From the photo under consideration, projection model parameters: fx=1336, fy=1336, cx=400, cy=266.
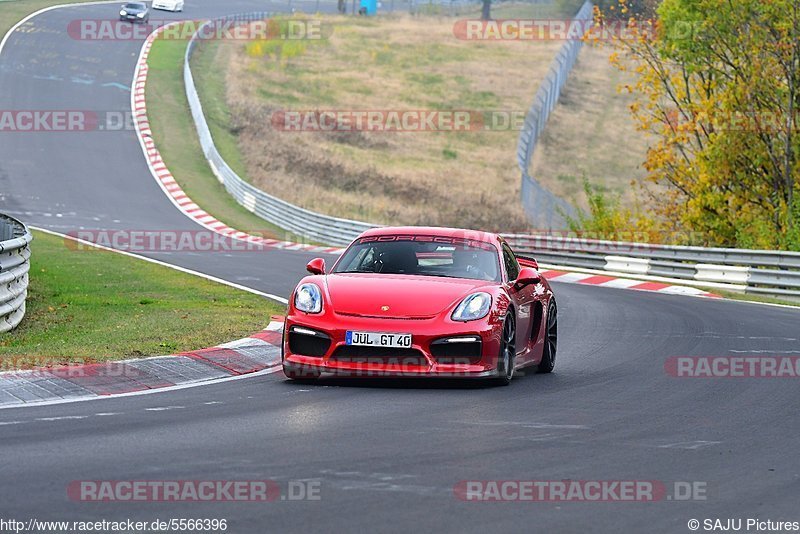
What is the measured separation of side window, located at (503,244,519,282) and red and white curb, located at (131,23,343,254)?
758 inches

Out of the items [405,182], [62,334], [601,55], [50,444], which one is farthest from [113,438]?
[601,55]

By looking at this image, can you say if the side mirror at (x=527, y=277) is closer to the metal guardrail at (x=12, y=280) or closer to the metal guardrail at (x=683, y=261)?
the metal guardrail at (x=12, y=280)

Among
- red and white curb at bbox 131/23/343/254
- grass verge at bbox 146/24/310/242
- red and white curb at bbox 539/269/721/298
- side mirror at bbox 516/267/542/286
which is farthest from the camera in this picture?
grass verge at bbox 146/24/310/242

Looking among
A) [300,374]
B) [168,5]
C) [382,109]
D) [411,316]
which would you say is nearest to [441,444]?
[411,316]

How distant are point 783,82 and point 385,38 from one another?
54356 mm

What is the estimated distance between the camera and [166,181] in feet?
138

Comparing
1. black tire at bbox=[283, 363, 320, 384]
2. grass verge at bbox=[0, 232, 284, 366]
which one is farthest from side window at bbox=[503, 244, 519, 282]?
grass verge at bbox=[0, 232, 284, 366]

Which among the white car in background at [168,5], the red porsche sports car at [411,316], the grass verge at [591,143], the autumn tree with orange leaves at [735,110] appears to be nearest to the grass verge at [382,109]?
the grass verge at [591,143]

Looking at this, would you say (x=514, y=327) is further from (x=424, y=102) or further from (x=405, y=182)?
(x=424, y=102)

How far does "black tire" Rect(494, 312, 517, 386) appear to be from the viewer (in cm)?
1087

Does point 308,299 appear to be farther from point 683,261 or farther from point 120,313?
point 683,261

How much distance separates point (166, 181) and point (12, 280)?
28.6 metres

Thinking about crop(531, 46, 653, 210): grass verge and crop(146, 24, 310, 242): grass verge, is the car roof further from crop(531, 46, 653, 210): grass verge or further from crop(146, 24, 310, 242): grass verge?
crop(531, 46, 653, 210): grass verge

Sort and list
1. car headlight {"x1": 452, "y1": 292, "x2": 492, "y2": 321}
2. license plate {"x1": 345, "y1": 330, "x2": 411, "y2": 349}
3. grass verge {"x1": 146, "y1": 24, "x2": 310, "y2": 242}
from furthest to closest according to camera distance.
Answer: grass verge {"x1": 146, "y1": 24, "x2": 310, "y2": 242}
car headlight {"x1": 452, "y1": 292, "x2": 492, "y2": 321}
license plate {"x1": 345, "y1": 330, "x2": 411, "y2": 349}
